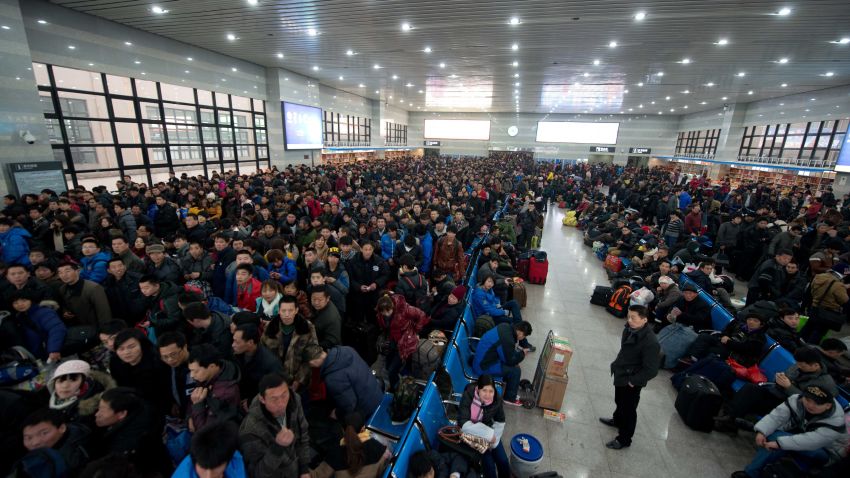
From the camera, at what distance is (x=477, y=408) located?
10.0 feet

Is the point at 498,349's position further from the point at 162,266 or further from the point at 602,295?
the point at 162,266

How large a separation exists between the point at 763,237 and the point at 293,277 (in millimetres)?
10992

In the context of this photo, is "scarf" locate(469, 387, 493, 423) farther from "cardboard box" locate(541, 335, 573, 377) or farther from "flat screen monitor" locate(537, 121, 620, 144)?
"flat screen monitor" locate(537, 121, 620, 144)

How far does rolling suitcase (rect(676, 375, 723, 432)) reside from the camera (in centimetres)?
388

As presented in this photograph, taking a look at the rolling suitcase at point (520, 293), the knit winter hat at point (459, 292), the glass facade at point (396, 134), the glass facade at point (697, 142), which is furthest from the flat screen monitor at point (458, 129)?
the knit winter hat at point (459, 292)

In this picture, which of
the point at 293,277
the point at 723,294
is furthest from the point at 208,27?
the point at 723,294

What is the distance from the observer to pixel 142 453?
2354 millimetres

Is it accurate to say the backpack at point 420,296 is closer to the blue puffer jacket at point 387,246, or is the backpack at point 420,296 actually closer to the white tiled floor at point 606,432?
the blue puffer jacket at point 387,246

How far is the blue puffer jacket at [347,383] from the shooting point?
2.85 meters

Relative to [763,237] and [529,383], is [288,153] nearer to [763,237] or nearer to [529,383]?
[529,383]

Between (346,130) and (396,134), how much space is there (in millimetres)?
11983

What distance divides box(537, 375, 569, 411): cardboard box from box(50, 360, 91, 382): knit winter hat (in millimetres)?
4390

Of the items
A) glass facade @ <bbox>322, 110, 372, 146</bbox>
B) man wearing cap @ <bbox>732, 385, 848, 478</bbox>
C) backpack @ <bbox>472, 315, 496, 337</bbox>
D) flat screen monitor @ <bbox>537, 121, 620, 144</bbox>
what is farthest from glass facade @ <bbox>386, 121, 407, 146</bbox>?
man wearing cap @ <bbox>732, 385, 848, 478</bbox>

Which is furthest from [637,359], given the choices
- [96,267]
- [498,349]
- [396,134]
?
[396,134]
